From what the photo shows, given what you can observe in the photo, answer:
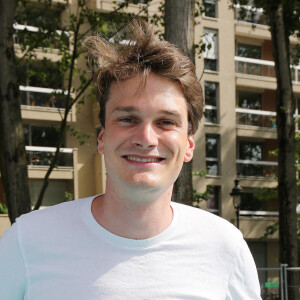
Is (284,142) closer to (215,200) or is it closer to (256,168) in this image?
(215,200)

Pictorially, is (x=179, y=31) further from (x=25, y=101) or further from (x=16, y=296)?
(x=25, y=101)

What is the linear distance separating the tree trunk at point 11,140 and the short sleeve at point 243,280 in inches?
236

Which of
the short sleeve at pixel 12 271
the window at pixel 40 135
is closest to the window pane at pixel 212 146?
the window at pixel 40 135

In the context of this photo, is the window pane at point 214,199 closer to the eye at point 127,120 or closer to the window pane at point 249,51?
the window pane at point 249,51

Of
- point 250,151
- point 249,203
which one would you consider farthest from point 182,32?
point 250,151

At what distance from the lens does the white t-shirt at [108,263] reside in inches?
89.0

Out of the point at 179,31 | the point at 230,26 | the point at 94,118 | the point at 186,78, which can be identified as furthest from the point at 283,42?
the point at 230,26

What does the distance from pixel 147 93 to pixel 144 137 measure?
176mm

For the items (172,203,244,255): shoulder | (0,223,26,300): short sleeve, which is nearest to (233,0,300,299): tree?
(172,203,244,255): shoulder

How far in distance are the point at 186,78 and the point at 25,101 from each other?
83.4 feet

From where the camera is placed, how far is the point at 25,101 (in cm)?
2727

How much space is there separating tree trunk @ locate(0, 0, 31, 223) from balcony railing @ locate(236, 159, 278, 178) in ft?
78.0

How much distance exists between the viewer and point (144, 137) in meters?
2.35

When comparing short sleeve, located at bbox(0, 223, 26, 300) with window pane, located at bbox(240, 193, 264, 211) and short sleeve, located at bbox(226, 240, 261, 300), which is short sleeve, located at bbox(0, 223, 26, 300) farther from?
window pane, located at bbox(240, 193, 264, 211)
